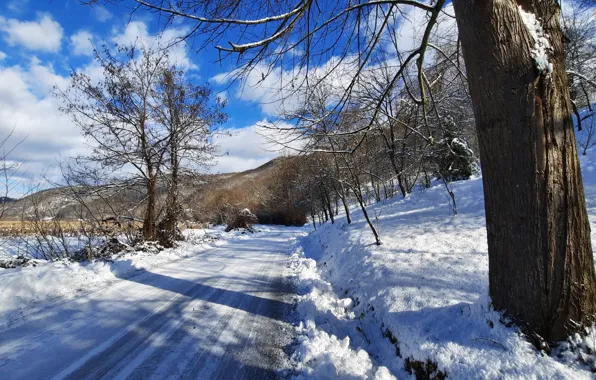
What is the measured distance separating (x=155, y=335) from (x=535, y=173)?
14.5ft

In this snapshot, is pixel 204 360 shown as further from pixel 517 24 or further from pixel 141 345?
pixel 517 24

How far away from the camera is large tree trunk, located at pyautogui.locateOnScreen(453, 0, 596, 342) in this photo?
2.19 m

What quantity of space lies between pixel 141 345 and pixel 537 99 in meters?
4.59

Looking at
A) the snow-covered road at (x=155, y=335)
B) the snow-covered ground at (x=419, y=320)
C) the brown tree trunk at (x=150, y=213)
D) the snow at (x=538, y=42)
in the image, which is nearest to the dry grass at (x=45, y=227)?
the brown tree trunk at (x=150, y=213)

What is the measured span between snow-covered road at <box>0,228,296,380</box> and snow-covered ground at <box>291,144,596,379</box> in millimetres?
535

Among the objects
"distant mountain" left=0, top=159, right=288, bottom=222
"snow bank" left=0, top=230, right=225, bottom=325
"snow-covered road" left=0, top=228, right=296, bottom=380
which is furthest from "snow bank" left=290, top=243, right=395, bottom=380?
"distant mountain" left=0, top=159, right=288, bottom=222

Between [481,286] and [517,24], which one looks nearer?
[517,24]

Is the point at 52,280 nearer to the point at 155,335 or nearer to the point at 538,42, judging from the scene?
the point at 155,335

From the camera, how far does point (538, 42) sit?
2242mm

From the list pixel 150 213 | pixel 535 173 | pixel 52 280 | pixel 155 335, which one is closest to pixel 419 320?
pixel 535 173

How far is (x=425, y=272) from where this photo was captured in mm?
4781

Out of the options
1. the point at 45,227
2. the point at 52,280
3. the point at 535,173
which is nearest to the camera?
the point at 535,173

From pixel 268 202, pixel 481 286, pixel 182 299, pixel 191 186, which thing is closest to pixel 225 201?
pixel 268 202

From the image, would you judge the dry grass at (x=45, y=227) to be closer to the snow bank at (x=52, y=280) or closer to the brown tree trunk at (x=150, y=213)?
the snow bank at (x=52, y=280)
